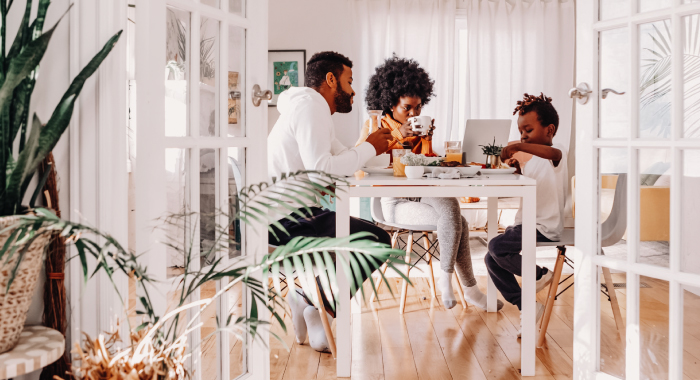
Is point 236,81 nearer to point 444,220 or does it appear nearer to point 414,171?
point 414,171

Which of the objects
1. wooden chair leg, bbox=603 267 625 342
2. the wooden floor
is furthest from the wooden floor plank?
wooden chair leg, bbox=603 267 625 342

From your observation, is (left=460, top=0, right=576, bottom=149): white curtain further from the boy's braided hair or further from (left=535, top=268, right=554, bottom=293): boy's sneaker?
(left=535, top=268, right=554, bottom=293): boy's sneaker

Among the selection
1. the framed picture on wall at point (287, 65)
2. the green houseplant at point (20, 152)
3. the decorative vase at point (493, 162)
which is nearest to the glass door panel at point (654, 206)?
the decorative vase at point (493, 162)

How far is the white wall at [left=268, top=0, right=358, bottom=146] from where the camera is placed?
17.6 feet

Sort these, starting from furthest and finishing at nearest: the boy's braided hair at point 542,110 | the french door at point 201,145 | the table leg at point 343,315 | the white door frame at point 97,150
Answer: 1. the boy's braided hair at point 542,110
2. the table leg at point 343,315
3. the french door at point 201,145
4. the white door frame at point 97,150

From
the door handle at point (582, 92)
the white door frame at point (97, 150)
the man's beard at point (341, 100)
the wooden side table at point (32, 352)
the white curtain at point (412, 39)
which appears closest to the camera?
the wooden side table at point (32, 352)

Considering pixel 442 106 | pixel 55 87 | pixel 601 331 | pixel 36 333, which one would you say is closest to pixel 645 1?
pixel 601 331

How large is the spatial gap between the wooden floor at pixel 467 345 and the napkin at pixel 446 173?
666 mm

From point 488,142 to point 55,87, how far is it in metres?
2.21

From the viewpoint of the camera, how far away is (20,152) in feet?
3.63

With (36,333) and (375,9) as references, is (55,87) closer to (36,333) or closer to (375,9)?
(36,333)

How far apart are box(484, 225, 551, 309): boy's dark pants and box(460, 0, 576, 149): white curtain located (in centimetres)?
299

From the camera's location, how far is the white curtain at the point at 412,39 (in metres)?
5.33

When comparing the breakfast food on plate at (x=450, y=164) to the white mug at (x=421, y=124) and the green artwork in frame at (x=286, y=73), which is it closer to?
the white mug at (x=421, y=124)
